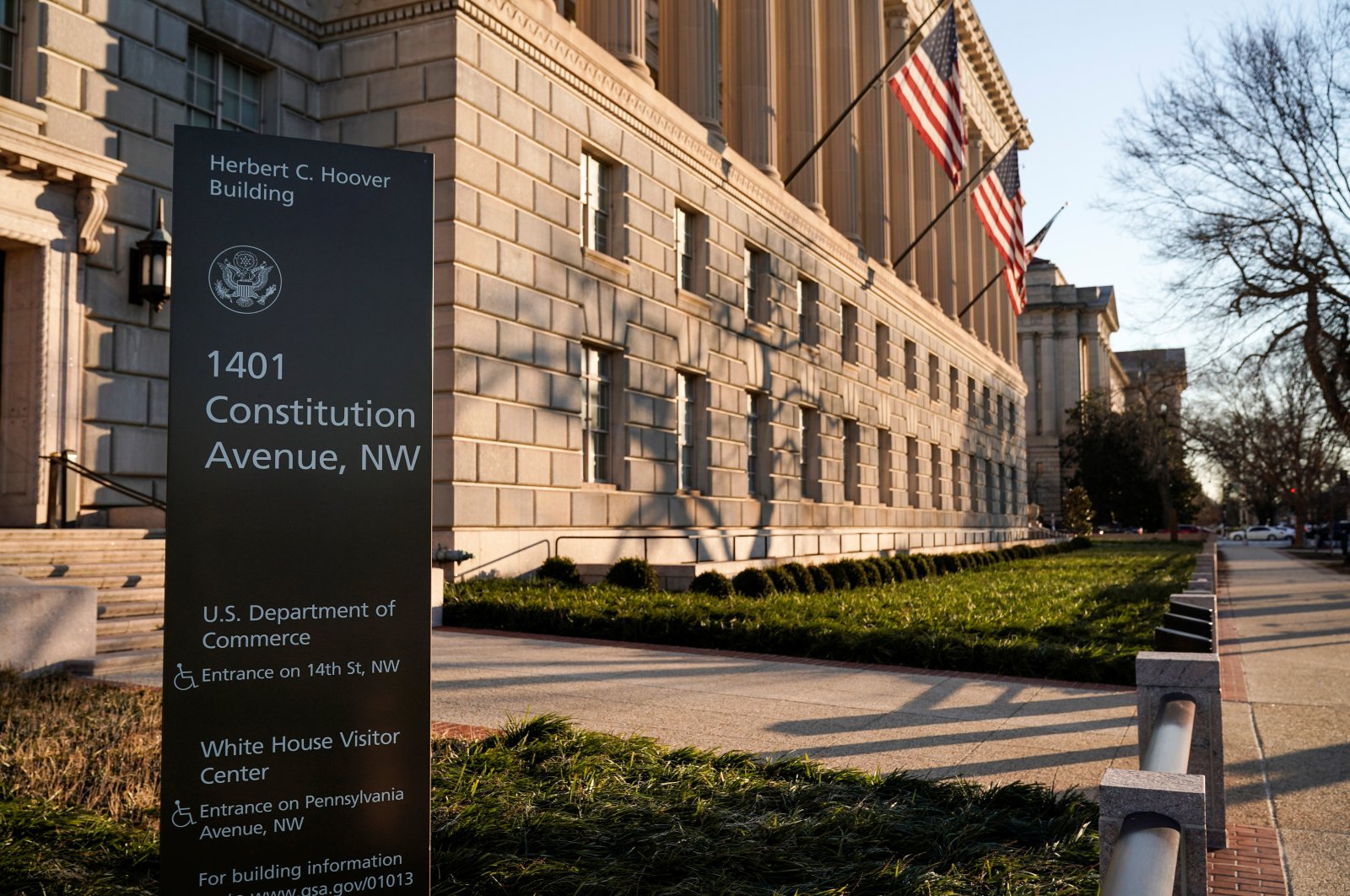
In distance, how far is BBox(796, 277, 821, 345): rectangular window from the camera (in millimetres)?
33094

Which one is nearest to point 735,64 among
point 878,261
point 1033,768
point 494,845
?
point 878,261

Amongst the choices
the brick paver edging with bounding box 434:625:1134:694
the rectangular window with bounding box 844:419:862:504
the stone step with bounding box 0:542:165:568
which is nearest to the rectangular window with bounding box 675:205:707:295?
the rectangular window with bounding box 844:419:862:504

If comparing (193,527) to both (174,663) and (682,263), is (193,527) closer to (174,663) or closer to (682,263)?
(174,663)

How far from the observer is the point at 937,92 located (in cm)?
2633

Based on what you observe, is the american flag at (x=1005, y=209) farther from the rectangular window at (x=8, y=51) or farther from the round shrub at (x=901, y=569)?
the rectangular window at (x=8, y=51)

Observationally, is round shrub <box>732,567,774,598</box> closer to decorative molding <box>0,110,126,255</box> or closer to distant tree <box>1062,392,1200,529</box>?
decorative molding <box>0,110,126,255</box>

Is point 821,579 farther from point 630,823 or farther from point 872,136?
point 872,136

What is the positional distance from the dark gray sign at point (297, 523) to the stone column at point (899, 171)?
41023 millimetres

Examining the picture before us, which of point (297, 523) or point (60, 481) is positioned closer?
point (297, 523)

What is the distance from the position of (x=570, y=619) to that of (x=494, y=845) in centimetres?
933

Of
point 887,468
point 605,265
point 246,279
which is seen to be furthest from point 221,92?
point 887,468

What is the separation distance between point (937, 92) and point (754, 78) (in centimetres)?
560

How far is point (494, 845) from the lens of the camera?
5.20 meters

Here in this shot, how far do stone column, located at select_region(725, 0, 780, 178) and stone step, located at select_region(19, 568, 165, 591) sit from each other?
20.5m
